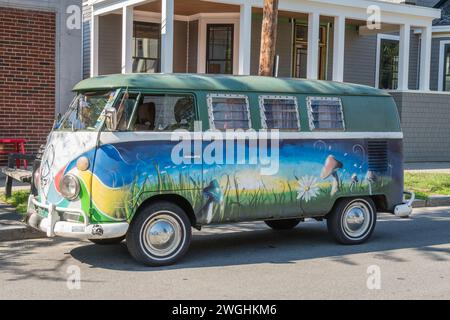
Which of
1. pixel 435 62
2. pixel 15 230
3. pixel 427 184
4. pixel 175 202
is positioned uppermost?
pixel 435 62

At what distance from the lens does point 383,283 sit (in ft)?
21.4

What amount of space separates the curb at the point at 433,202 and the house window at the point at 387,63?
9.79 meters

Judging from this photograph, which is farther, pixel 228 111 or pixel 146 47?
pixel 146 47

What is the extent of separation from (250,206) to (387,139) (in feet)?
7.64

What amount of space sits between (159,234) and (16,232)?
2568 mm

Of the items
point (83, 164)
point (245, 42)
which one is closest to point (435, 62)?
point (245, 42)

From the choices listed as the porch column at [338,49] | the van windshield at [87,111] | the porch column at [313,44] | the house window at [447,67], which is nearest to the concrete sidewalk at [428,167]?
the porch column at [338,49]

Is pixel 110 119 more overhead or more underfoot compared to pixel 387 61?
more underfoot

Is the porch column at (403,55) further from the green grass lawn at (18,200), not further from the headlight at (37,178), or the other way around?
the headlight at (37,178)

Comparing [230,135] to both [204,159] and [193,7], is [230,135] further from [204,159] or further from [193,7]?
[193,7]

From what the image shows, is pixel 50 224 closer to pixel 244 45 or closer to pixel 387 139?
pixel 387 139

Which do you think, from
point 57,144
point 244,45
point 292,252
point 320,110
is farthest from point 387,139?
point 244,45

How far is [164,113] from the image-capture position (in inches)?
281

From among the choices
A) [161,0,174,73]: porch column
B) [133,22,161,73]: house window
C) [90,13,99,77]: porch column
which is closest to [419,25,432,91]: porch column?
[133,22,161,73]: house window
